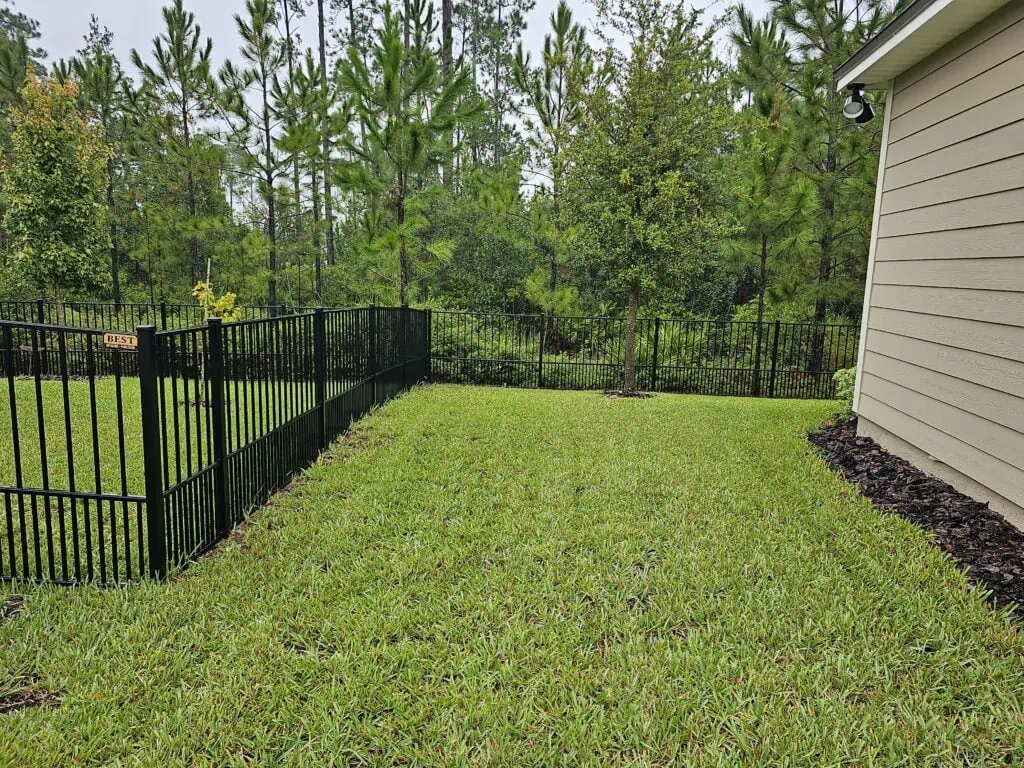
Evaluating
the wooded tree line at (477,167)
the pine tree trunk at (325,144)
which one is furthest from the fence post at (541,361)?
the pine tree trunk at (325,144)

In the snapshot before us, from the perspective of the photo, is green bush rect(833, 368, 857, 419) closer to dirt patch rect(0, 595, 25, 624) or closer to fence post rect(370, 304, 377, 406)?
fence post rect(370, 304, 377, 406)

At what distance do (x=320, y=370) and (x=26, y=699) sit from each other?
3334 millimetres

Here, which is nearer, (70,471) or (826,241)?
(70,471)

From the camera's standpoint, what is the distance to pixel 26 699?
2.06 meters

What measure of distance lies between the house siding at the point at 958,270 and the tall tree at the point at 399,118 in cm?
670

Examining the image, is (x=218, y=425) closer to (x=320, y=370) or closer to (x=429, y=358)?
(x=320, y=370)

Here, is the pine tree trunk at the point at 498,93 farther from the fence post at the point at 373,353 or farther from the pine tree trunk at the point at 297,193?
the fence post at the point at 373,353

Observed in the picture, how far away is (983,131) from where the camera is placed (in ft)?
12.5

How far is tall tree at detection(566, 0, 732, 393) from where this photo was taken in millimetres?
8242

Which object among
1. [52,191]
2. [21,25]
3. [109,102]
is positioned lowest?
[52,191]

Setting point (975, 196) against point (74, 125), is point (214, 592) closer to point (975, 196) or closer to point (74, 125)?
point (975, 196)

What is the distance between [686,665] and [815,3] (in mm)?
11250

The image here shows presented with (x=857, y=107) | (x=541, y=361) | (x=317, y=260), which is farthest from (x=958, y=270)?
(x=317, y=260)

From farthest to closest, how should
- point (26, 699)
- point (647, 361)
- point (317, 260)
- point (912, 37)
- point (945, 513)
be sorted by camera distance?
1. point (317, 260)
2. point (647, 361)
3. point (912, 37)
4. point (945, 513)
5. point (26, 699)
